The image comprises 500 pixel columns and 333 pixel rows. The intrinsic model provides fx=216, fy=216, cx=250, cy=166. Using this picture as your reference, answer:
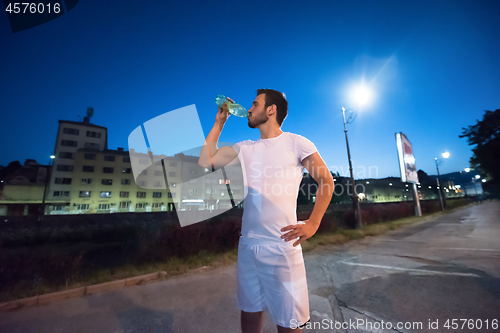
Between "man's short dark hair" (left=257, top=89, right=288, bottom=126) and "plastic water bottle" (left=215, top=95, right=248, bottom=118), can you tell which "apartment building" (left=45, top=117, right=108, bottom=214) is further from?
"man's short dark hair" (left=257, top=89, right=288, bottom=126)

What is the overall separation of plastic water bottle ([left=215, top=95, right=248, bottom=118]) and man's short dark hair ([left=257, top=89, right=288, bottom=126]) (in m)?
0.18

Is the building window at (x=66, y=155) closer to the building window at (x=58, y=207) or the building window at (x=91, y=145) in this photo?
the building window at (x=91, y=145)

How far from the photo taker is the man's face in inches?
58.7

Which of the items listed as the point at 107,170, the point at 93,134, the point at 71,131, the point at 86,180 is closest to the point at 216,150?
the point at 107,170

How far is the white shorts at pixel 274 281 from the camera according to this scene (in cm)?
113

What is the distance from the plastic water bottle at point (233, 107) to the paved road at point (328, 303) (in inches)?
103

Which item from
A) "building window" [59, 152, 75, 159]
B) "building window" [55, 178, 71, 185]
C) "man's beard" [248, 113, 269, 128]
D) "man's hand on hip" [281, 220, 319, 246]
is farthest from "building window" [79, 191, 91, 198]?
"man's hand on hip" [281, 220, 319, 246]

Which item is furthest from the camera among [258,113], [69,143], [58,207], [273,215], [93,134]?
[93,134]

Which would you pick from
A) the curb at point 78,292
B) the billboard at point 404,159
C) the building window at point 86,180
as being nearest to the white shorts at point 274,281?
the curb at point 78,292

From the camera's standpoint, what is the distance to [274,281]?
45.8 inches

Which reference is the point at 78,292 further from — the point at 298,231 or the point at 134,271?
the point at 298,231

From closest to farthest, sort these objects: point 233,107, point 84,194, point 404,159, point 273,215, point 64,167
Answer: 1. point 273,215
2. point 233,107
3. point 404,159
4. point 84,194
5. point 64,167

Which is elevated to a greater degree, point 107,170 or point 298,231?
point 107,170

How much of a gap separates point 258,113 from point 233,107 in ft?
0.77
